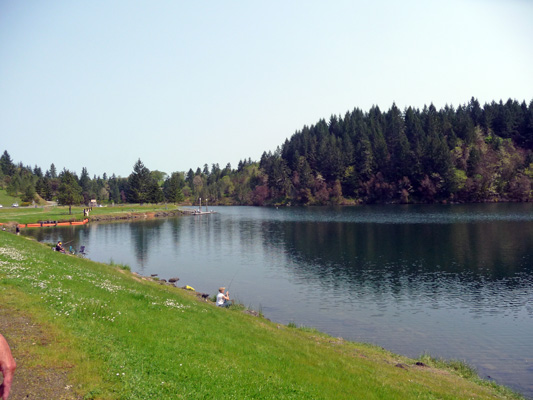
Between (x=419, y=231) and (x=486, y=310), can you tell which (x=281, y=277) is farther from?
(x=419, y=231)

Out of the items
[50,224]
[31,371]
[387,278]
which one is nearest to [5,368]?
[31,371]

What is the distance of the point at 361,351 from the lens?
22.8 metres

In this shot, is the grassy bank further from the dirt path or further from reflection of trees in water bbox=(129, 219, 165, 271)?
reflection of trees in water bbox=(129, 219, 165, 271)

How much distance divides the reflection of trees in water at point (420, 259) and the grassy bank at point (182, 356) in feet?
63.4

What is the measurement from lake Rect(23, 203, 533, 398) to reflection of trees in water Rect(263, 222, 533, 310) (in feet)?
0.45

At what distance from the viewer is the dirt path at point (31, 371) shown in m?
9.91

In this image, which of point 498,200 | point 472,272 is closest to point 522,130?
point 498,200

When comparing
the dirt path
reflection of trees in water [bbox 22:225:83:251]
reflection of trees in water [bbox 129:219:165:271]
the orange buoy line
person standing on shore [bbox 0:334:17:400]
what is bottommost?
reflection of trees in water [bbox 129:219:165:271]

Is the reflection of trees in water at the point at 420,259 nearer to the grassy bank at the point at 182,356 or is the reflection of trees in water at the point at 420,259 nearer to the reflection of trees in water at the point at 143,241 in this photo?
the grassy bank at the point at 182,356

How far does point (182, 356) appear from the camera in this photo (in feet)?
45.2

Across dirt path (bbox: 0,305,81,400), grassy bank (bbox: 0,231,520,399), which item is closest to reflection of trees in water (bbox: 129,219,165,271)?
grassy bank (bbox: 0,231,520,399)

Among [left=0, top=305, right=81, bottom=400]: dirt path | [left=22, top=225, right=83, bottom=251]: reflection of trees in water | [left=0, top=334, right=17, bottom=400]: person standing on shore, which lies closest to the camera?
[left=0, top=334, right=17, bottom=400]: person standing on shore

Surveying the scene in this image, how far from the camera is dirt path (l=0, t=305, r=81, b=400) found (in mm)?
9906

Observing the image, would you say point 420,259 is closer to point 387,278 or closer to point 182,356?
point 387,278
